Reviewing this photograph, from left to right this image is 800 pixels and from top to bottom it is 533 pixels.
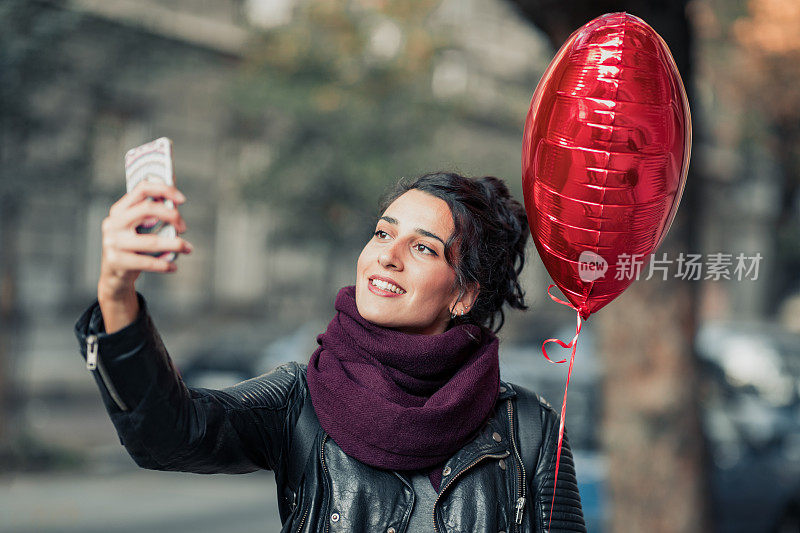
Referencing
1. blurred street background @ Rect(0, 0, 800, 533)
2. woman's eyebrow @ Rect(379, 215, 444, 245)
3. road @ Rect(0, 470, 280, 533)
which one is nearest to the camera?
woman's eyebrow @ Rect(379, 215, 444, 245)

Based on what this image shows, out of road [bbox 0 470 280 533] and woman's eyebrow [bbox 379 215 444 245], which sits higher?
woman's eyebrow [bbox 379 215 444 245]

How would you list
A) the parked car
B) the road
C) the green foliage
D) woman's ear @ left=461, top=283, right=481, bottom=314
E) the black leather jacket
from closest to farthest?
the black leather jacket
woman's ear @ left=461, top=283, right=481, bottom=314
the road
the parked car
the green foliage

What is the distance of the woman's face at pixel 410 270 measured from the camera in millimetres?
2480

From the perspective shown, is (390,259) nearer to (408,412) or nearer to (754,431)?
(408,412)

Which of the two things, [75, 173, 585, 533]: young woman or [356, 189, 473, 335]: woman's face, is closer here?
[75, 173, 585, 533]: young woman

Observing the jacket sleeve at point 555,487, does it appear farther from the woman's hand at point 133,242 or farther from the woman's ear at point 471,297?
the woman's hand at point 133,242

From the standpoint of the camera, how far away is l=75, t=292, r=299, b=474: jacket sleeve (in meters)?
1.82

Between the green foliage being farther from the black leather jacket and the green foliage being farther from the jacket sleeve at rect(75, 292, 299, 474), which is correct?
the jacket sleeve at rect(75, 292, 299, 474)

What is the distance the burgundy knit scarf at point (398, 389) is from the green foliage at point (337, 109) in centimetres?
979

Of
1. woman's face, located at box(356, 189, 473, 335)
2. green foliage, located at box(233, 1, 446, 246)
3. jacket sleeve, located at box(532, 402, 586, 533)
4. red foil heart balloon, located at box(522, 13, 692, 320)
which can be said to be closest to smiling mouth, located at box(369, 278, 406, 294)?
woman's face, located at box(356, 189, 473, 335)

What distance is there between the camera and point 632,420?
5.12 metres

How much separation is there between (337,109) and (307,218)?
1534 millimetres

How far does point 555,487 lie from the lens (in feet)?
8.15

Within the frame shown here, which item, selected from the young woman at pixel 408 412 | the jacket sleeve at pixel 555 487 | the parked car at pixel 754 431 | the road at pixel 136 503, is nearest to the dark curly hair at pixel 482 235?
the young woman at pixel 408 412
